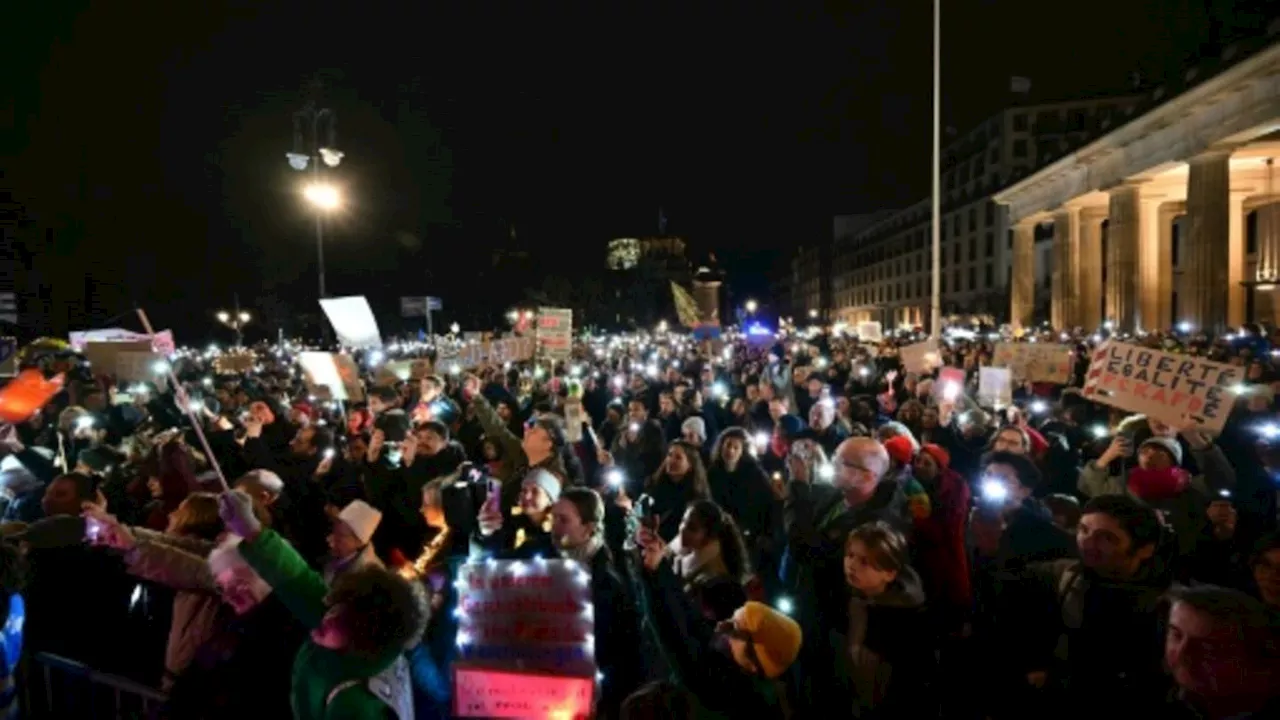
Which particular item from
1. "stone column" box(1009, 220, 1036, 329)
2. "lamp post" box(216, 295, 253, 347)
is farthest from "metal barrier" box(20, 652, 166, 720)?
"stone column" box(1009, 220, 1036, 329)

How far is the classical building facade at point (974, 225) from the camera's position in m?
71.1

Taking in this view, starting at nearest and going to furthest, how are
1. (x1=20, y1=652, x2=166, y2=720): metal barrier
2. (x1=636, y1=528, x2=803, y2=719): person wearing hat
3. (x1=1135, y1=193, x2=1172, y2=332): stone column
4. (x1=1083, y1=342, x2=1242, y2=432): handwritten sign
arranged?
1. (x1=636, y1=528, x2=803, y2=719): person wearing hat
2. (x1=20, y1=652, x2=166, y2=720): metal barrier
3. (x1=1083, y1=342, x2=1242, y2=432): handwritten sign
4. (x1=1135, y1=193, x2=1172, y2=332): stone column

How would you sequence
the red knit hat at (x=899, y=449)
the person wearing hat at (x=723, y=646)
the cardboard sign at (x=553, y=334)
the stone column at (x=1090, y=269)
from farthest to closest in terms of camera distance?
the stone column at (x=1090, y=269)
the cardboard sign at (x=553, y=334)
the red knit hat at (x=899, y=449)
the person wearing hat at (x=723, y=646)

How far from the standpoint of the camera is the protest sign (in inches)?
141

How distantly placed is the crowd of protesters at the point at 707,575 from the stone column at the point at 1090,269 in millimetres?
35994

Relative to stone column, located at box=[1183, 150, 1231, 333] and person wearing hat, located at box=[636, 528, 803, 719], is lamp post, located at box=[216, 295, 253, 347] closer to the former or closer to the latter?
stone column, located at box=[1183, 150, 1231, 333]

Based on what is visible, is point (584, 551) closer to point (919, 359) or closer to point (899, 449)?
point (899, 449)

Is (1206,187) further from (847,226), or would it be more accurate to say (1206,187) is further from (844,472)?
(847,226)

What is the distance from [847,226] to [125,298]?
101622mm

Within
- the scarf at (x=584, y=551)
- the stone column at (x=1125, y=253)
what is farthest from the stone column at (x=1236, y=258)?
the scarf at (x=584, y=551)

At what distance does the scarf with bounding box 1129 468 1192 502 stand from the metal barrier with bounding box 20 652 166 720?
532 cm

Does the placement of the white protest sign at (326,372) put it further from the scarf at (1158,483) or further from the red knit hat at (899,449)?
the scarf at (1158,483)

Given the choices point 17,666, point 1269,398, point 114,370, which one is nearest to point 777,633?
point 17,666

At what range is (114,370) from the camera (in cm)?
1366
